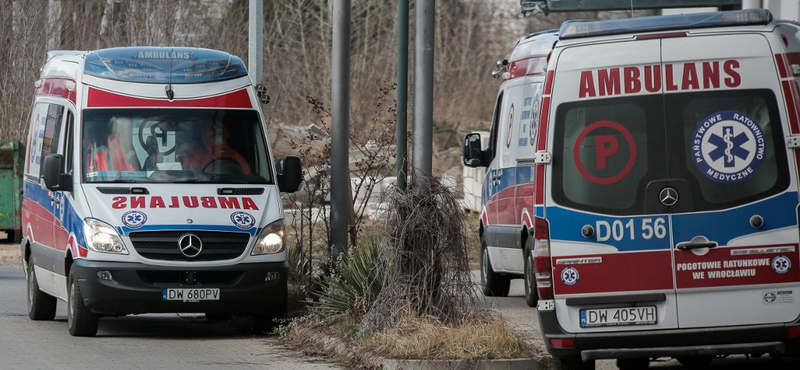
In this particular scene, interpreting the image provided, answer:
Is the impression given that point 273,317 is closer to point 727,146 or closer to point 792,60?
point 727,146

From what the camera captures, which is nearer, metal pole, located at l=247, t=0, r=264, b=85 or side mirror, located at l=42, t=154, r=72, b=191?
side mirror, located at l=42, t=154, r=72, b=191

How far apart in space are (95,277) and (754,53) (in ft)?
19.1

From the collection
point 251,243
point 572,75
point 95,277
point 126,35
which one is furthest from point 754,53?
point 126,35

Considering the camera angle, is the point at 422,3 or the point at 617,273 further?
the point at 422,3

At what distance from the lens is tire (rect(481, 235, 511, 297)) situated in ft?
50.4

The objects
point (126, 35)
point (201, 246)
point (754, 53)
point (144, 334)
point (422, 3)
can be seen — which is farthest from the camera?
point (126, 35)

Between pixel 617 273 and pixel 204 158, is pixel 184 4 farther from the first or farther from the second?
pixel 617 273

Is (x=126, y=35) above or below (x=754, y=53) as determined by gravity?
above

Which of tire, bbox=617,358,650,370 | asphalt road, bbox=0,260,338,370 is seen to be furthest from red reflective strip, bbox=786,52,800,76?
asphalt road, bbox=0,260,338,370

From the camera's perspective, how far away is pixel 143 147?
12.2m

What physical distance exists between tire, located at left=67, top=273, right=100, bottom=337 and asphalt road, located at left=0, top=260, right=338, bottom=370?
3.4 inches

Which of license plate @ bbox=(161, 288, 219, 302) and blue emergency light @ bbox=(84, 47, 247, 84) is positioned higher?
blue emergency light @ bbox=(84, 47, 247, 84)

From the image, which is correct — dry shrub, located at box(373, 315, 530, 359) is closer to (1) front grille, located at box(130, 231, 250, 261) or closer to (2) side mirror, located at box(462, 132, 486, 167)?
(1) front grille, located at box(130, 231, 250, 261)

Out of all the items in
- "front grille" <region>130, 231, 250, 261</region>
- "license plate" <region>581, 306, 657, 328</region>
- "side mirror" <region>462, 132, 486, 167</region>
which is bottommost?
"license plate" <region>581, 306, 657, 328</region>
